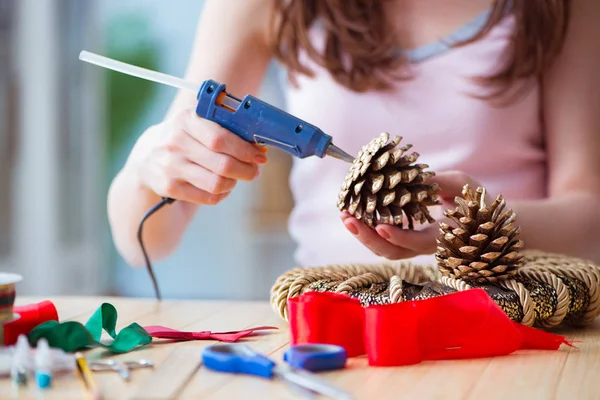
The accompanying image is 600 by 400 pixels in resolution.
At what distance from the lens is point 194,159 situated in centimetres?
82

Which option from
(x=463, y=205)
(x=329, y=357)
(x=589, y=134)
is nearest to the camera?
(x=329, y=357)

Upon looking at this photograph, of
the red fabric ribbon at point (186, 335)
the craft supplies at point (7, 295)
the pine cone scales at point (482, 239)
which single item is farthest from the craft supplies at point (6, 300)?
the pine cone scales at point (482, 239)

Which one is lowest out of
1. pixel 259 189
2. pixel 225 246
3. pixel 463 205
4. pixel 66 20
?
pixel 225 246

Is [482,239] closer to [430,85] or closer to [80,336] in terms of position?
[80,336]

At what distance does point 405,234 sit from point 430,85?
1.66 feet

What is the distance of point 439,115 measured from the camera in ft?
3.73

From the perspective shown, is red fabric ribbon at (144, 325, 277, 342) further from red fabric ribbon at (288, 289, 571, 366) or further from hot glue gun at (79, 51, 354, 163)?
hot glue gun at (79, 51, 354, 163)

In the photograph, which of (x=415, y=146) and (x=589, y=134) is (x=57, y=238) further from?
(x=589, y=134)

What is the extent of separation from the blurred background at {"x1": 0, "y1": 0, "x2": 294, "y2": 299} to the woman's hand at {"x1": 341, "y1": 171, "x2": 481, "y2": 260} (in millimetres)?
2341

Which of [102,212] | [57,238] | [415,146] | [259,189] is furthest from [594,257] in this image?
[102,212]

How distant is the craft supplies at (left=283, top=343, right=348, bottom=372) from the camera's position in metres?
0.52

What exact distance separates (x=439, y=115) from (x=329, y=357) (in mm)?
688

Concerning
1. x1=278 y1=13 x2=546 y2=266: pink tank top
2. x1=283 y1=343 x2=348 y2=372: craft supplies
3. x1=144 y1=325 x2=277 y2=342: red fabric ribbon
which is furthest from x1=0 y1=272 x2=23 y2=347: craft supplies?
x1=278 y1=13 x2=546 y2=266: pink tank top

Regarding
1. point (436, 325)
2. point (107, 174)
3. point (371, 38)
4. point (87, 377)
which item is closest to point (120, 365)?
point (87, 377)
